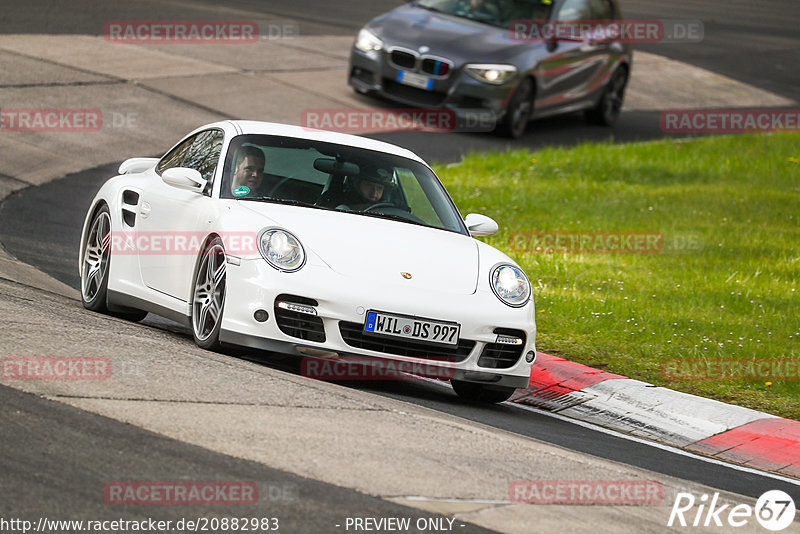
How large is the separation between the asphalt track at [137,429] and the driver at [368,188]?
1.16 m

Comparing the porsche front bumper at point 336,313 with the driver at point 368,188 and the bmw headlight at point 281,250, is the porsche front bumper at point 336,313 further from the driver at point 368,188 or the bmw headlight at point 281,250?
the driver at point 368,188

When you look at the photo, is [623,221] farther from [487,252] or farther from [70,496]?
[70,496]

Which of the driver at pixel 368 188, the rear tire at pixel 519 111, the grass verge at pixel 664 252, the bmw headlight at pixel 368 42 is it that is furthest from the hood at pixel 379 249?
the rear tire at pixel 519 111

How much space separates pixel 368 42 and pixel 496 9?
206cm

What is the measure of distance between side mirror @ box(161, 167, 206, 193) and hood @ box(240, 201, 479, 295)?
400 millimetres

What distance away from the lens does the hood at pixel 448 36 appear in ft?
59.1

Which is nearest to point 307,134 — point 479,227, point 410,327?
point 479,227

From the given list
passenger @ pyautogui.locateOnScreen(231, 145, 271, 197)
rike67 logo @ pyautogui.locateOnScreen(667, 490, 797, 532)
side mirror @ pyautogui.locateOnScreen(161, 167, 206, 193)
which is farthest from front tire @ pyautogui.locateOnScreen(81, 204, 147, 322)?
rike67 logo @ pyautogui.locateOnScreen(667, 490, 797, 532)

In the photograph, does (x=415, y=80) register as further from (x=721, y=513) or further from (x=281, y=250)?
(x=721, y=513)

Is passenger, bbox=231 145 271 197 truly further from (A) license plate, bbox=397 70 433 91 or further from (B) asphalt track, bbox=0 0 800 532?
(A) license plate, bbox=397 70 433 91

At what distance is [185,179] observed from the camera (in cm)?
815

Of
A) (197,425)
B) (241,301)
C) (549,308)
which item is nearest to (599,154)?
(549,308)

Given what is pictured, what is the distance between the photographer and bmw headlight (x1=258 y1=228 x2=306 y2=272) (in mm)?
7375

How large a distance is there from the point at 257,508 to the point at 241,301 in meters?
2.58
